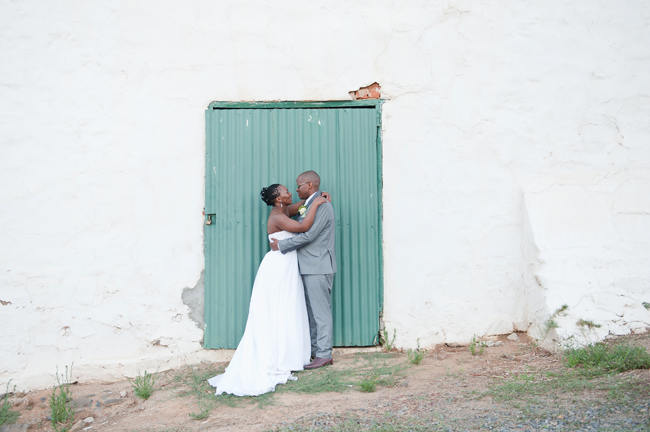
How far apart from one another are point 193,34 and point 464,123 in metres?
2.66

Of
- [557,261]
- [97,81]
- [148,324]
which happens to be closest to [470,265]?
[557,261]

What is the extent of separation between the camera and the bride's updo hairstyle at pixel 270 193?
4828mm

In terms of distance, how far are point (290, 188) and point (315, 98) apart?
0.88m

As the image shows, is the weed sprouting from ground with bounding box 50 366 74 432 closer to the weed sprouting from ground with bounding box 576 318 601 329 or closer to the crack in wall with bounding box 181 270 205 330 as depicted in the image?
the crack in wall with bounding box 181 270 205 330

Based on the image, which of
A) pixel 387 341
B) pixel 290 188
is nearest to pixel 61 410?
pixel 290 188

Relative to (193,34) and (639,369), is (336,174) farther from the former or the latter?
(639,369)

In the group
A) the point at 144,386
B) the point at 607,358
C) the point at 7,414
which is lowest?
the point at 7,414

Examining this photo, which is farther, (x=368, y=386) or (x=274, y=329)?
(x=274, y=329)

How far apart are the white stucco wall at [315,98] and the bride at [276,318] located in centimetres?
69

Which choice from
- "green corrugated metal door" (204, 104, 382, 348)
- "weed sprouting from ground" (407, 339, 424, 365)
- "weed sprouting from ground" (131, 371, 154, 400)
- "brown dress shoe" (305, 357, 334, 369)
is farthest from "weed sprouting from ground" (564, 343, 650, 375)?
"weed sprouting from ground" (131, 371, 154, 400)

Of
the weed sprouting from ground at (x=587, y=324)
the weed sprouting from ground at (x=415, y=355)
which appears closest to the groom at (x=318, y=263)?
the weed sprouting from ground at (x=415, y=355)

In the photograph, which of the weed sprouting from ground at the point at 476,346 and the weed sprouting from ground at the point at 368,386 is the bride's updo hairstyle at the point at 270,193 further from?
the weed sprouting from ground at the point at 476,346

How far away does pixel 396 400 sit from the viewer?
13.1 feet

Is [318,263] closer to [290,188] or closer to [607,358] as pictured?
[290,188]
